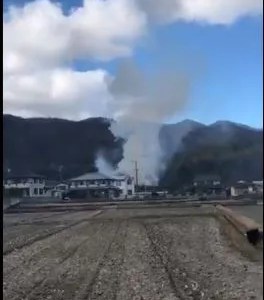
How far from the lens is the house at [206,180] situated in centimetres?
346

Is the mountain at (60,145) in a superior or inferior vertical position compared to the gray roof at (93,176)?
superior

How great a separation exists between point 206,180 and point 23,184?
3.86 feet

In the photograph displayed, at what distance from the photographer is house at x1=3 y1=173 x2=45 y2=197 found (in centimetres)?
355

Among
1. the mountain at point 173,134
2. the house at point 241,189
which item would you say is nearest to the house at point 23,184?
the mountain at point 173,134

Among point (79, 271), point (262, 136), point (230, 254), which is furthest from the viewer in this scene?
point (230, 254)

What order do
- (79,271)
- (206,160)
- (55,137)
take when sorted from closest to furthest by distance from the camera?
(206,160)
(55,137)
(79,271)

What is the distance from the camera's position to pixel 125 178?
390 cm

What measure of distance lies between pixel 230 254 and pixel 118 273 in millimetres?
2197

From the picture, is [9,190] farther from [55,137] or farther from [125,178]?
[125,178]

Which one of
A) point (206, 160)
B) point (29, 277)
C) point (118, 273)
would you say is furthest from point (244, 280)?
point (206, 160)

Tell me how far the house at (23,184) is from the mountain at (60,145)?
6cm

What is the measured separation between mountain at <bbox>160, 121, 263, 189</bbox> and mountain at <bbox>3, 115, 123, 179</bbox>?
0.49 meters

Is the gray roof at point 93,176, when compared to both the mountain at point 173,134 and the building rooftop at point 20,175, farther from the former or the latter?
the mountain at point 173,134

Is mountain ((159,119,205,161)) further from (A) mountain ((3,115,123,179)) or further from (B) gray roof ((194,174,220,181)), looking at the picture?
(A) mountain ((3,115,123,179))
